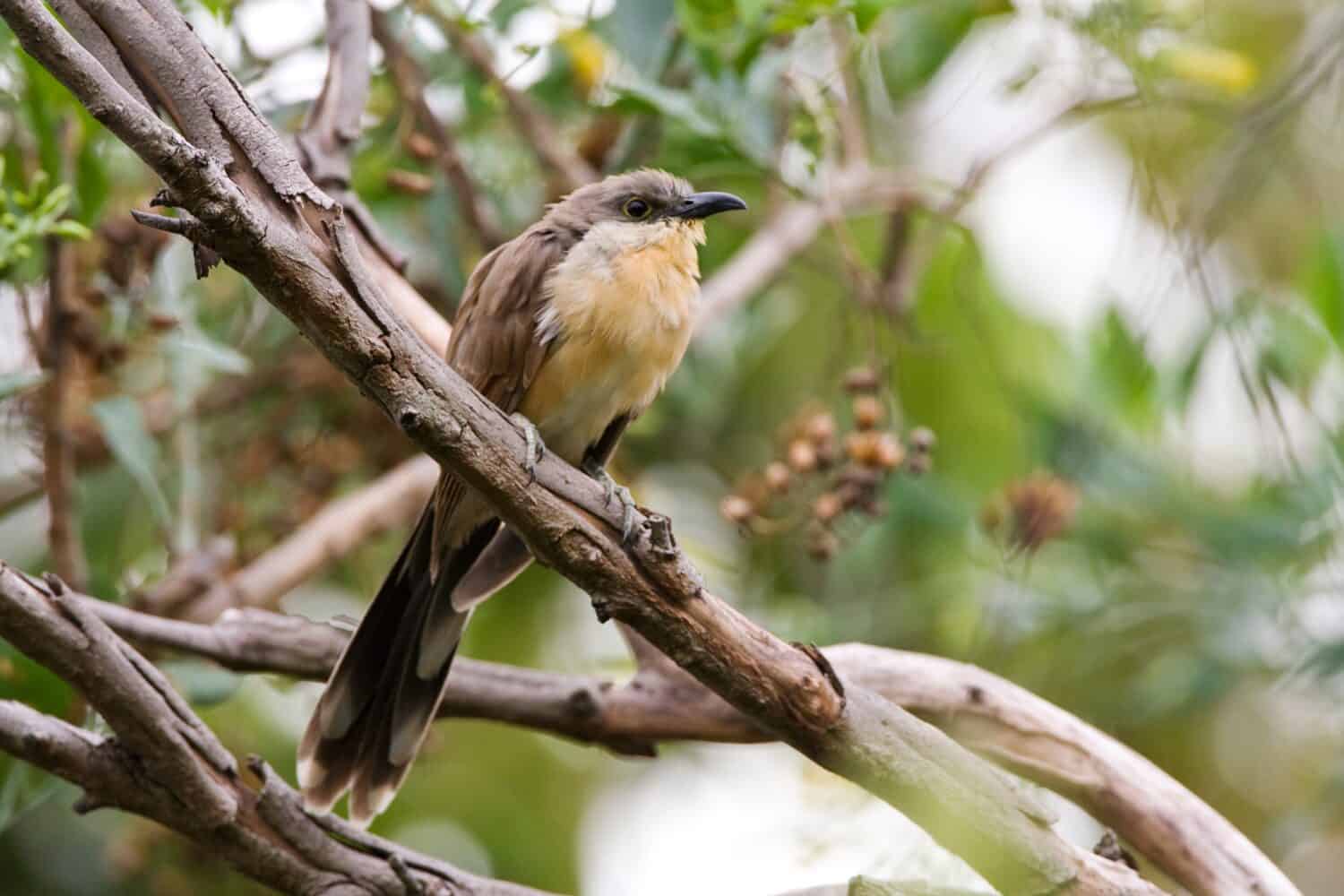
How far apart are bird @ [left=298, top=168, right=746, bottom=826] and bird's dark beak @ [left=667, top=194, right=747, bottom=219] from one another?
15 centimetres

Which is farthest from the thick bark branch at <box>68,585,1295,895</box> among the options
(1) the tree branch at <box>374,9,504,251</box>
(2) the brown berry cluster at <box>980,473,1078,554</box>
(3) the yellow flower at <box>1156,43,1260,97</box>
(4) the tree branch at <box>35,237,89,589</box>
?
(3) the yellow flower at <box>1156,43,1260,97</box>

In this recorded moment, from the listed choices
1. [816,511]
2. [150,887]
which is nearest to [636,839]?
[150,887]

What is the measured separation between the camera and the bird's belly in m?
3.42

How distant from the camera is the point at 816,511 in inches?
154

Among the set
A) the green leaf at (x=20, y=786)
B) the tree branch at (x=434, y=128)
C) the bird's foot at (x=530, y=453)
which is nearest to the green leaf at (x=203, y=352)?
the tree branch at (x=434, y=128)

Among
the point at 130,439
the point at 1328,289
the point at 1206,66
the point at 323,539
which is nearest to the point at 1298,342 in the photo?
the point at 1328,289

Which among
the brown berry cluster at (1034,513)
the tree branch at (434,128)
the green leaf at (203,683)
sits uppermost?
the tree branch at (434,128)

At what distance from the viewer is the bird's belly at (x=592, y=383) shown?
11.2 feet

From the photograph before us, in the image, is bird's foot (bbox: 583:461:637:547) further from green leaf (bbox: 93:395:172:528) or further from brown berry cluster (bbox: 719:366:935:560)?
green leaf (bbox: 93:395:172:528)

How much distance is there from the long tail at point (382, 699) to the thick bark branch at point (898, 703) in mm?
114

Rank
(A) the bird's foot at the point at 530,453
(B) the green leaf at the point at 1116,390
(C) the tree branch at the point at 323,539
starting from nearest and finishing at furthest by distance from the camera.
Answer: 1. (A) the bird's foot at the point at 530,453
2. (C) the tree branch at the point at 323,539
3. (B) the green leaf at the point at 1116,390

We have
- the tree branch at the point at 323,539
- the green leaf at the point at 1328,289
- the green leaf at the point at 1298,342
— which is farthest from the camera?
the tree branch at the point at 323,539

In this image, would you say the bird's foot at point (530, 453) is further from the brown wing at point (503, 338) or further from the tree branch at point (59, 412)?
the tree branch at point (59, 412)

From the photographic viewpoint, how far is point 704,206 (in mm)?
3848
